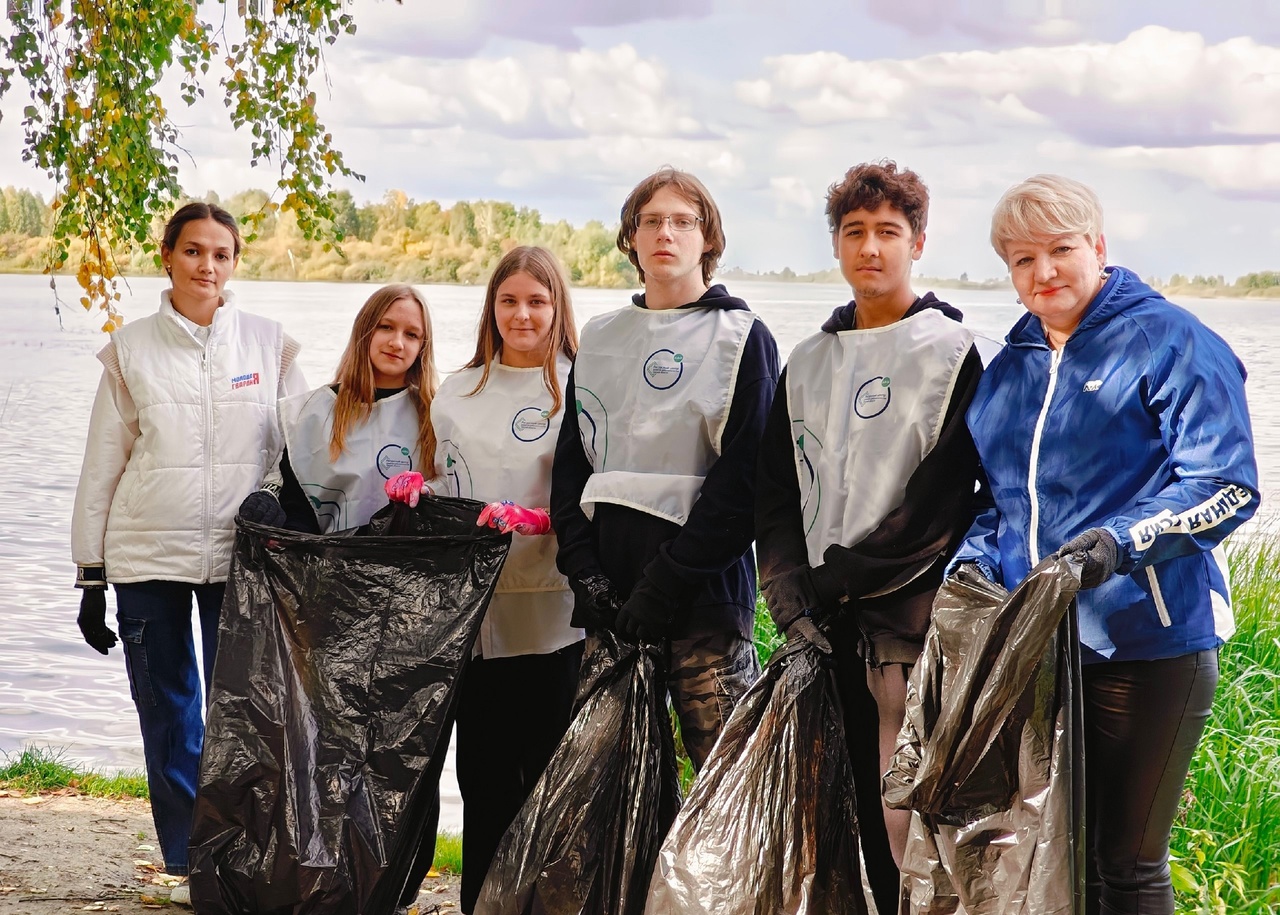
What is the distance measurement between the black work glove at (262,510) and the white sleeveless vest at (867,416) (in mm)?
1124

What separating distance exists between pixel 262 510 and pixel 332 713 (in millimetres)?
457

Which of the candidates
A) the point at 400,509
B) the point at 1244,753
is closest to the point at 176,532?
the point at 400,509

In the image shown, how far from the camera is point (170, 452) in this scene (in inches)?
102

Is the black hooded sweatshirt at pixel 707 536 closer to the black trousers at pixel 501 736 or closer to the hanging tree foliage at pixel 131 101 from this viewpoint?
the black trousers at pixel 501 736

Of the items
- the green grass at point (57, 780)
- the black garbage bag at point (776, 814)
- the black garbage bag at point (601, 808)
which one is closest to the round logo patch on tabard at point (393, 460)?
the black garbage bag at point (601, 808)

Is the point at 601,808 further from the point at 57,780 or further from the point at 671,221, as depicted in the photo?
the point at 57,780

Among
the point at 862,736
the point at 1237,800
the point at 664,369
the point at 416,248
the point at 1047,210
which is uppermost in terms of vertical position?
the point at 416,248

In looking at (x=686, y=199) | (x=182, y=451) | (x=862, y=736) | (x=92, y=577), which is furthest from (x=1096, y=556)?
(x=92, y=577)

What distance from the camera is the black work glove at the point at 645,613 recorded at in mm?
2113

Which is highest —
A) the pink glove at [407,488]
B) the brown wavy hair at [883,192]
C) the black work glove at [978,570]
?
the brown wavy hair at [883,192]

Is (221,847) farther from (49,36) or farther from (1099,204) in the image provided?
(49,36)

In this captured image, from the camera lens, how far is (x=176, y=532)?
2570 millimetres

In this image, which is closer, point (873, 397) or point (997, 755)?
point (997, 755)

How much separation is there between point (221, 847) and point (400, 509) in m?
0.76
